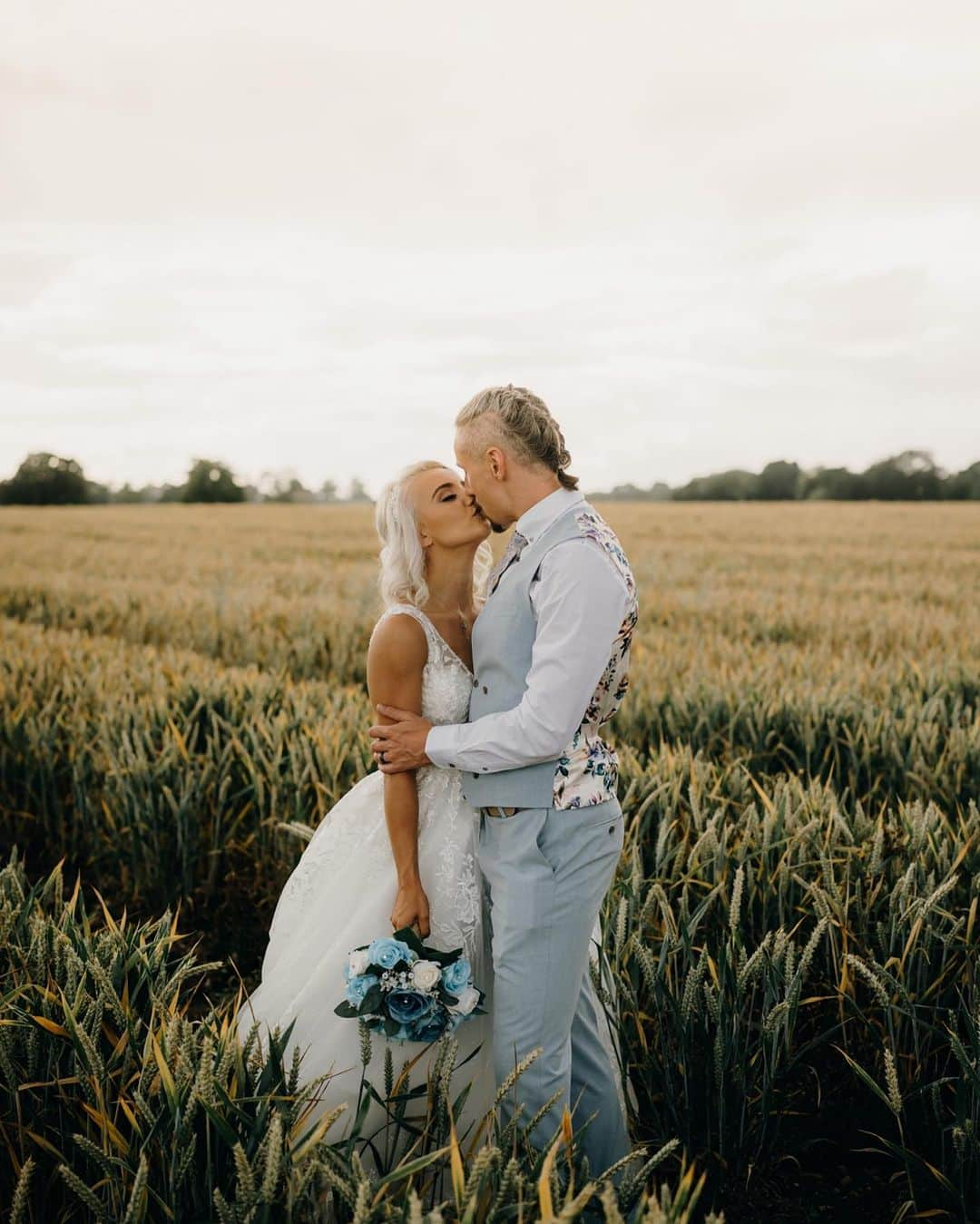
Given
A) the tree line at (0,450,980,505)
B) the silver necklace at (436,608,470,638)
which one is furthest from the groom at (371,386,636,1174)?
the tree line at (0,450,980,505)

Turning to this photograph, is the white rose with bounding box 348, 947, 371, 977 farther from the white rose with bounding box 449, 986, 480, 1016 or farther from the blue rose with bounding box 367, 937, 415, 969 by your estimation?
the white rose with bounding box 449, 986, 480, 1016

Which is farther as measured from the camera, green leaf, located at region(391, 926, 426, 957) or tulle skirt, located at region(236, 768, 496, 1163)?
tulle skirt, located at region(236, 768, 496, 1163)

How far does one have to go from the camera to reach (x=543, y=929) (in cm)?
210

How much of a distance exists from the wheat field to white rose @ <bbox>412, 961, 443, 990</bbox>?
0.22m

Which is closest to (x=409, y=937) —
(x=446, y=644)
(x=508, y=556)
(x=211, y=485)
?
(x=446, y=644)

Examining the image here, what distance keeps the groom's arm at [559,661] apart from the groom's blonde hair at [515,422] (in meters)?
0.22

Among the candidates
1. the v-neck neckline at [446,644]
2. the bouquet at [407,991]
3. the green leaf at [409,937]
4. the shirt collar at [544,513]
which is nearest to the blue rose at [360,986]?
the bouquet at [407,991]

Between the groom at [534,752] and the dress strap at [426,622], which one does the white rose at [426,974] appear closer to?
the groom at [534,752]

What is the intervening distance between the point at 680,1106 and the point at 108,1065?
1.32 m

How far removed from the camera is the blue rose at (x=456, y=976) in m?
2.11

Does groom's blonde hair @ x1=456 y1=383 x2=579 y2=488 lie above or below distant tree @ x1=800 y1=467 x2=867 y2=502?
below

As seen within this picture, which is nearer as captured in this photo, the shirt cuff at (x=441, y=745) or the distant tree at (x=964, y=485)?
the shirt cuff at (x=441, y=745)

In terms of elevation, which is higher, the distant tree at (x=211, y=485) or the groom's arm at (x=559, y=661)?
the distant tree at (x=211, y=485)

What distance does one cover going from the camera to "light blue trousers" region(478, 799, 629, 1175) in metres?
2.10
